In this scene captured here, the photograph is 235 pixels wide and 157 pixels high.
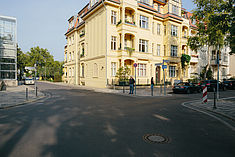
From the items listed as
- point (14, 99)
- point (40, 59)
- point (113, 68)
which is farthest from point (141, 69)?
point (40, 59)

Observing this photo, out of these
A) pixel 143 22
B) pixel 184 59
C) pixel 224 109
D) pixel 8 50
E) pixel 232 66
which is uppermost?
pixel 143 22

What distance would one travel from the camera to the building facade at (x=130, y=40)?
75.0 feet

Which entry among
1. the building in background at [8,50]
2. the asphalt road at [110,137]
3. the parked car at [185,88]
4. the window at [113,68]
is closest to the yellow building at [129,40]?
the window at [113,68]

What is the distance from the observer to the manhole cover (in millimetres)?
4113

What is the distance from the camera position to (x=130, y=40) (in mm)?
24625

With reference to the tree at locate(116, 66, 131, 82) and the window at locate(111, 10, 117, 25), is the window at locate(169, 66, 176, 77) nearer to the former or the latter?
the tree at locate(116, 66, 131, 82)

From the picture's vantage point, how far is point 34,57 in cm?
6556

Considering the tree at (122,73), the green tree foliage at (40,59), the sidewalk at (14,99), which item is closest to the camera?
the sidewalk at (14,99)

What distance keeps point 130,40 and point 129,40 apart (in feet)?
0.55

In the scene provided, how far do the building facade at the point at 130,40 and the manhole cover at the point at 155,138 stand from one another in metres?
18.1

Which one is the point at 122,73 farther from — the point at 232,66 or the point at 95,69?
the point at 232,66

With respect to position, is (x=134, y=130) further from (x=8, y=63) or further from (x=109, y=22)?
(x=8, y=63)

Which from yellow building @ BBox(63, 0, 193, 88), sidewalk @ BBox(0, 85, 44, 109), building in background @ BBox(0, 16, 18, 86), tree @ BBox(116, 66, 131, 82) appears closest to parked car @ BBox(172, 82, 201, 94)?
yellow building @ BBox(63, 0, 193, 88)

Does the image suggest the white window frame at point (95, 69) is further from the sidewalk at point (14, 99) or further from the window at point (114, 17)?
the sidewalk at point (14, 99)
